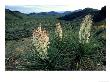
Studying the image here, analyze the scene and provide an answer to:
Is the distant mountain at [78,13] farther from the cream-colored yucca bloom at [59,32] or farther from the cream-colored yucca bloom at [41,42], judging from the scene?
the cream-colored yucca bloom at [41,42]

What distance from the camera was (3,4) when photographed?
5.04 meters

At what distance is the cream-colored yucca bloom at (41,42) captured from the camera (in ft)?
15.2

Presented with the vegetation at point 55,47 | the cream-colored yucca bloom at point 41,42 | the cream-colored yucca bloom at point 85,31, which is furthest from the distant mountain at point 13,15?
the cream-colored yucca bloom at point 85,31

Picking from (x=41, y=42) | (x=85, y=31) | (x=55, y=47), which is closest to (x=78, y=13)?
(x=85, y=31)

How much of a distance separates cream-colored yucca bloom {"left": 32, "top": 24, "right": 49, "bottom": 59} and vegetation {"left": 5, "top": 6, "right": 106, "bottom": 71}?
0.11 feet

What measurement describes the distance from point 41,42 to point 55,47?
0.33m

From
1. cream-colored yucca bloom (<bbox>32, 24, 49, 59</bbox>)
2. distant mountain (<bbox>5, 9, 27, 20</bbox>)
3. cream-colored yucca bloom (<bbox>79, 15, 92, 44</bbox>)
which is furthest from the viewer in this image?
distant mountain (<bbox>5, 9, 27, 20</bbox>)

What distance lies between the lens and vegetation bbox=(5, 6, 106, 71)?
485 cm

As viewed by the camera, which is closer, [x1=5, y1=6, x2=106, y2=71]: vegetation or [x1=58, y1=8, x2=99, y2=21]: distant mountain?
[x1=5, y1=6, x2=106, y2=71]: vegetation

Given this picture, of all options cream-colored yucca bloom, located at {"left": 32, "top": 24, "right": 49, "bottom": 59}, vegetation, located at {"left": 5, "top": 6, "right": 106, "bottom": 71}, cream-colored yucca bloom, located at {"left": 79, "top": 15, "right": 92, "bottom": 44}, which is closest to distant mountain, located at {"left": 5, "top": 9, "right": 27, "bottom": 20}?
vegetation, located at {"left": 5, "top": 6, "right": 106, "bottom": 71}

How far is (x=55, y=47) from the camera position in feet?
16.0

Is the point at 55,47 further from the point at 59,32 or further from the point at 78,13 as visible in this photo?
the point at 78,13

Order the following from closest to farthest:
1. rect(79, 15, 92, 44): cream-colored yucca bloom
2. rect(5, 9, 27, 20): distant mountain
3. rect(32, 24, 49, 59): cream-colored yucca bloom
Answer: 1. rect(32, 24, 49, 59): cream-colored yucca bloom
2. rect(79, 15, 92, 44): cream-colored yucca bloom
3. rect(5, 9, 27, 20): distant mountain

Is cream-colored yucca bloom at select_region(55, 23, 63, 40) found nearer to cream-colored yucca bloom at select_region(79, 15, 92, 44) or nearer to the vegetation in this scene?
the vegetation
